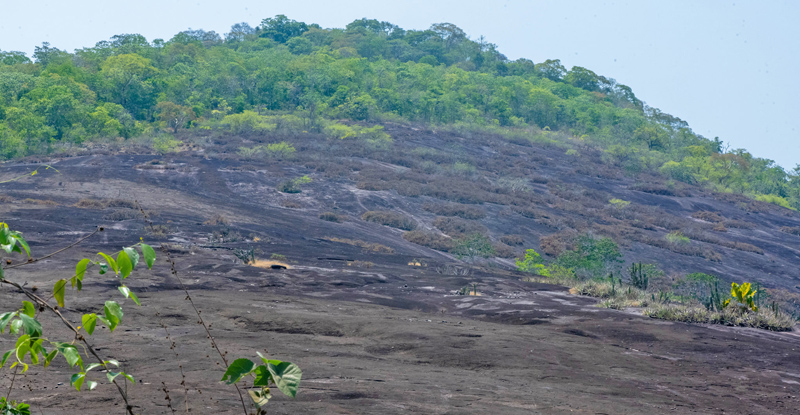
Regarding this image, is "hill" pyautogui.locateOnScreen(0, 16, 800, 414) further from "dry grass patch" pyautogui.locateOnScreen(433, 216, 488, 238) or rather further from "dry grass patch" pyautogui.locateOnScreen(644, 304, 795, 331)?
"dry grass patch" pyautogui.locateOnScreen(644, 304, 795, 331)

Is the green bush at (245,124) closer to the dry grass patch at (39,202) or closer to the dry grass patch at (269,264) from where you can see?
the dry grass patch at (39,202)

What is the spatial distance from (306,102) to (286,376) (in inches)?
2671

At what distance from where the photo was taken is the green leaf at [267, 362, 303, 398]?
245 centimetres

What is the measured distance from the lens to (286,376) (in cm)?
254

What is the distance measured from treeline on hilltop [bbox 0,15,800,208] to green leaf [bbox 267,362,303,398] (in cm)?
5072

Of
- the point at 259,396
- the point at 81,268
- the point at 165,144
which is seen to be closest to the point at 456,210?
the point at 165,144

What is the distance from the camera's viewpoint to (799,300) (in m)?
35.7

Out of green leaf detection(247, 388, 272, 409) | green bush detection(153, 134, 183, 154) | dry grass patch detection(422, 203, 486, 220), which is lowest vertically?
dry grass patch detection(422, 203, 486, 220)

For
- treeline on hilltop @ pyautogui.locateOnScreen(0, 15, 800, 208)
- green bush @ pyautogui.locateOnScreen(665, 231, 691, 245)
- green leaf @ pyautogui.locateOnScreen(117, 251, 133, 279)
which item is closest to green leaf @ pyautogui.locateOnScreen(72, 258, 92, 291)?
green leaf @ pyautogui.locateOnScreen(117, 251, 133, 279)

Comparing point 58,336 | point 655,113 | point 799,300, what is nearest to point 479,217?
point 799,300

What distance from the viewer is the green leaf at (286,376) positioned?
8.05 ft

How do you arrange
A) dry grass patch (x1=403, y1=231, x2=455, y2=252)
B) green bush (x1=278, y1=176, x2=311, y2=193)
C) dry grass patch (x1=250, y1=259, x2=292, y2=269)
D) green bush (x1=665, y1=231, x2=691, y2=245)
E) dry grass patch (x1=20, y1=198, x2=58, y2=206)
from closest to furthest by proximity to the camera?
dry grass patch (x1=250, y1=259, x2=292, y2=269) → dry grass patch (x1=20, y1=198, x2=58, y2=206) → dry grass patch (x1=403, y1=231, x2=455, y2=252) → green bush (x1=278, y1=176, x2=311, y2=193) → green bush (x1=665, y1=231, x2=691, y2=245)

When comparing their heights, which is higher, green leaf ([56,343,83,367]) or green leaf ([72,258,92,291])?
green leaf ([72,258,92,291])

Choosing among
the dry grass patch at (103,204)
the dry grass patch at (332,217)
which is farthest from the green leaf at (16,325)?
the dry grass patch at (332,217)
